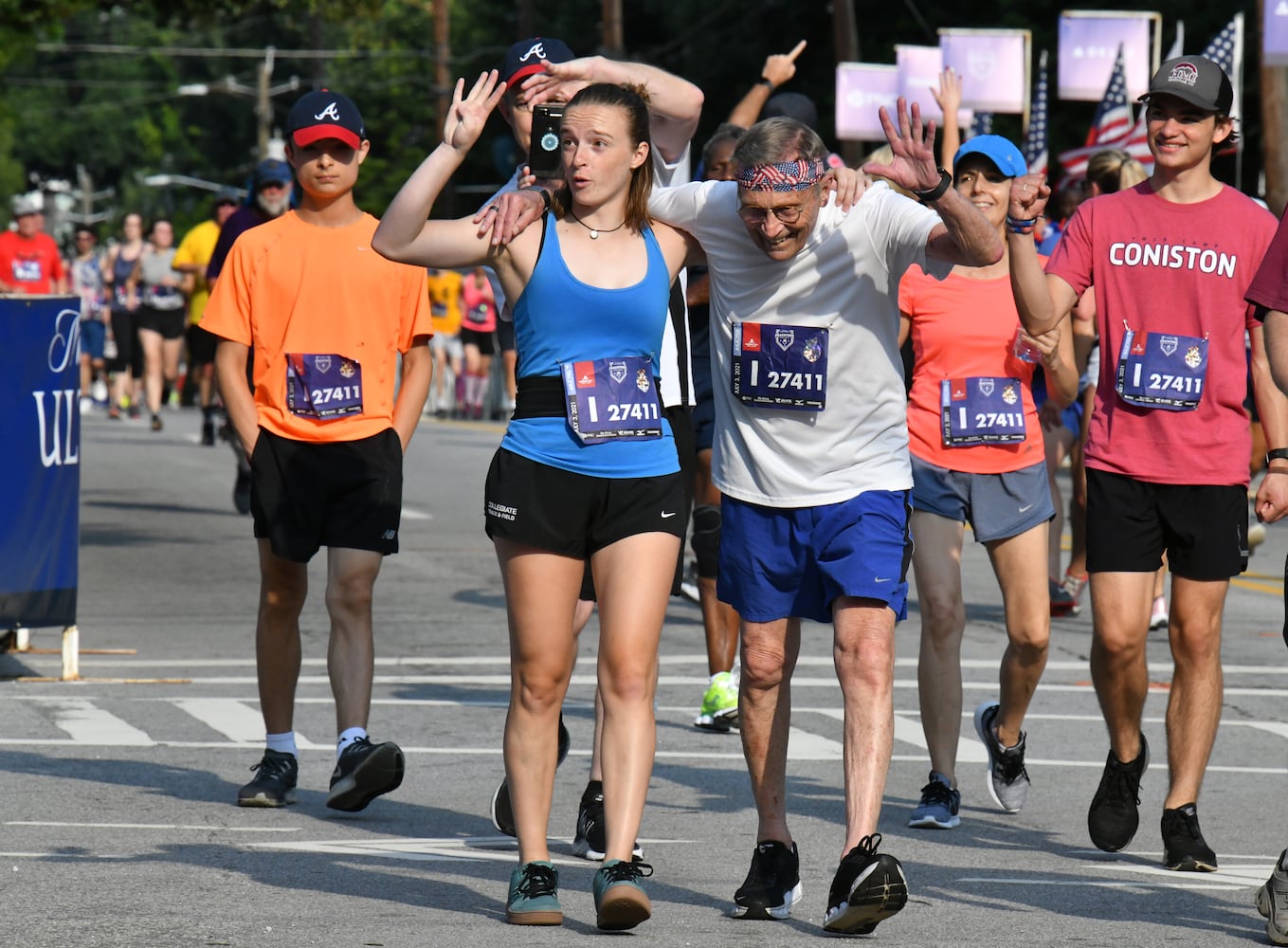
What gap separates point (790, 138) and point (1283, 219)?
4.21ft

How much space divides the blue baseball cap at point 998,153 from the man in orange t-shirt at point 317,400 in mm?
1856

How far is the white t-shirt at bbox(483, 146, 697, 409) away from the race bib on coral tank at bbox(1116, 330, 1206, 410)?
1.36 metres

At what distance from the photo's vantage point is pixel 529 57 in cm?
707

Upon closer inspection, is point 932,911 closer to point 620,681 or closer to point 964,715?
point 620,681

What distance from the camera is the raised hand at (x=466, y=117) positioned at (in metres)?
5.81

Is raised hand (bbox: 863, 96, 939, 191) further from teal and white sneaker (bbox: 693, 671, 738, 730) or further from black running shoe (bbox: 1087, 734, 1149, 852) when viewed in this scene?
teal and white sneaker (bbox: 693, 671, 738, 730)

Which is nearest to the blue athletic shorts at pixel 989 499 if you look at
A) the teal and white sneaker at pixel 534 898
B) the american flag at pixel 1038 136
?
the teal and white sneaker at pixel 534 898

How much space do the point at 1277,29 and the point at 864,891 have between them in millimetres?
14235

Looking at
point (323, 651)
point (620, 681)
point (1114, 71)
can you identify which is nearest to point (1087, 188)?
point (323, 651)

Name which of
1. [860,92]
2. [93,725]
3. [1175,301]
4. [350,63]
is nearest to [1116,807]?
[1175,301]

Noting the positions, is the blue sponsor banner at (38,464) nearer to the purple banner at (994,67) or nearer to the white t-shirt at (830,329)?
the white t-shirt at (830,329)

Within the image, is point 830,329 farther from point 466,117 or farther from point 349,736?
point 349,736

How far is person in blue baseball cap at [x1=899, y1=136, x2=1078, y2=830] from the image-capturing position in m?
7.80

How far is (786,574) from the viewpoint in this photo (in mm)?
6285
